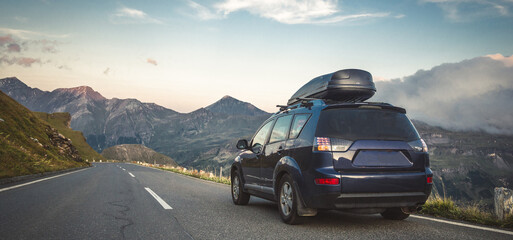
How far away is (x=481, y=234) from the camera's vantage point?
4.58m

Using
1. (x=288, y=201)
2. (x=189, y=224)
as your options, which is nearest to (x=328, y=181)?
(x=288, y=201)

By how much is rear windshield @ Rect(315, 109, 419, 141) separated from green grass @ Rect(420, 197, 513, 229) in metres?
1.94

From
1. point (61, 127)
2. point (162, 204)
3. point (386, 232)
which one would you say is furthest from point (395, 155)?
point (61, 127)

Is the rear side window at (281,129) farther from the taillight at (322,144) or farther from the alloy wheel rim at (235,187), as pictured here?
the alloy wheel rim at (235,187)

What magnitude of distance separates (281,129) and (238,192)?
241 cm

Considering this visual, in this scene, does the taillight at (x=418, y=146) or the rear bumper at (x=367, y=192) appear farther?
the taillight at (x=418, y=146)

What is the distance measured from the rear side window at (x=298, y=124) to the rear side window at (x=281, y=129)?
21 cm

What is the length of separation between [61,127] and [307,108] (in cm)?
14995

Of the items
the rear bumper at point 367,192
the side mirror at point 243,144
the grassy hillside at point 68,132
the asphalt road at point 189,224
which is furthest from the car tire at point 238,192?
the grassy hillside at point 68,132

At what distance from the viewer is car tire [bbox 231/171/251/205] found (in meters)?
7.74

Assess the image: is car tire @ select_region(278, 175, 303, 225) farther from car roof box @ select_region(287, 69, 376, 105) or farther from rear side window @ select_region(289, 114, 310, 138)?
car roof box @ select_region(287, 69, 376, 105)

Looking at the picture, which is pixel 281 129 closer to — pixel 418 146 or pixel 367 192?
pixel 367 192

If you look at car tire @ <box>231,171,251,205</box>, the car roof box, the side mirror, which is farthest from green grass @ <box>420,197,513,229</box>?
the side mirror

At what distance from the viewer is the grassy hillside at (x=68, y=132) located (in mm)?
122188
